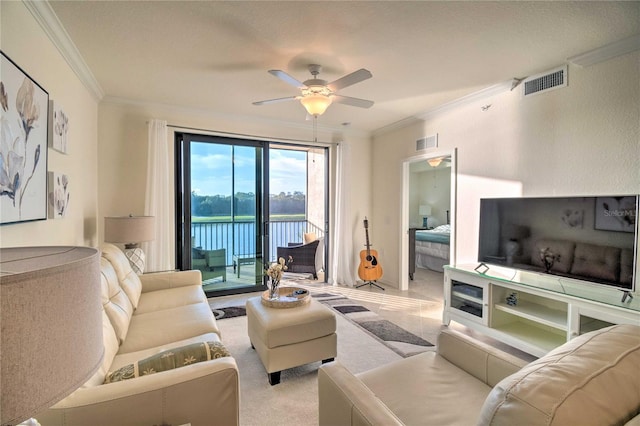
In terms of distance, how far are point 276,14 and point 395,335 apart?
293cm

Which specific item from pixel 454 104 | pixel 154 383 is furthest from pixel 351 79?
pixel 154 383

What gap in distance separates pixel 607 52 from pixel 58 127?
424 cm

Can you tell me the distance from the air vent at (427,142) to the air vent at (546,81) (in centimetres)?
116

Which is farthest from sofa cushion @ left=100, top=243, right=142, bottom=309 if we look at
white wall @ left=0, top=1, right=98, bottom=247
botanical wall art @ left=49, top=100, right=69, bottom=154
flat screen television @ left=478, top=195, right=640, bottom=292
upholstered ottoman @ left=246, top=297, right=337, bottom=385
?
flat screen television @ left=478, top=195, right=640, bottom=292

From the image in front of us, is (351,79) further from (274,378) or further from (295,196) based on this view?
(295,196)

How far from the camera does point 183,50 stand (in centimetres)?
238

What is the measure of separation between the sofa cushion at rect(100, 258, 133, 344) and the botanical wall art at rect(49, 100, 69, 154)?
91 centimetres

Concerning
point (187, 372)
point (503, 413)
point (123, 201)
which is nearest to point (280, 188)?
point (123, 201)

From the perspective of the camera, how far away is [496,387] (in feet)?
→ 2.50

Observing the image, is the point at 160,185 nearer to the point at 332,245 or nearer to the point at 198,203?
the point at 198,203

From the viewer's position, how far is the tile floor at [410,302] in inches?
121

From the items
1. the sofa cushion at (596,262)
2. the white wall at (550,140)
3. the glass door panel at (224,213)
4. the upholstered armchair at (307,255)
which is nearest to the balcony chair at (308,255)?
the upholstered armchair at (307,255)

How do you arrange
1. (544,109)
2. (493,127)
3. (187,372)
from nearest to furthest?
(187,372)
(544,109)
(493,127)

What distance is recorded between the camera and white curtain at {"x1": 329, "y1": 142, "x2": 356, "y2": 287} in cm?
482
